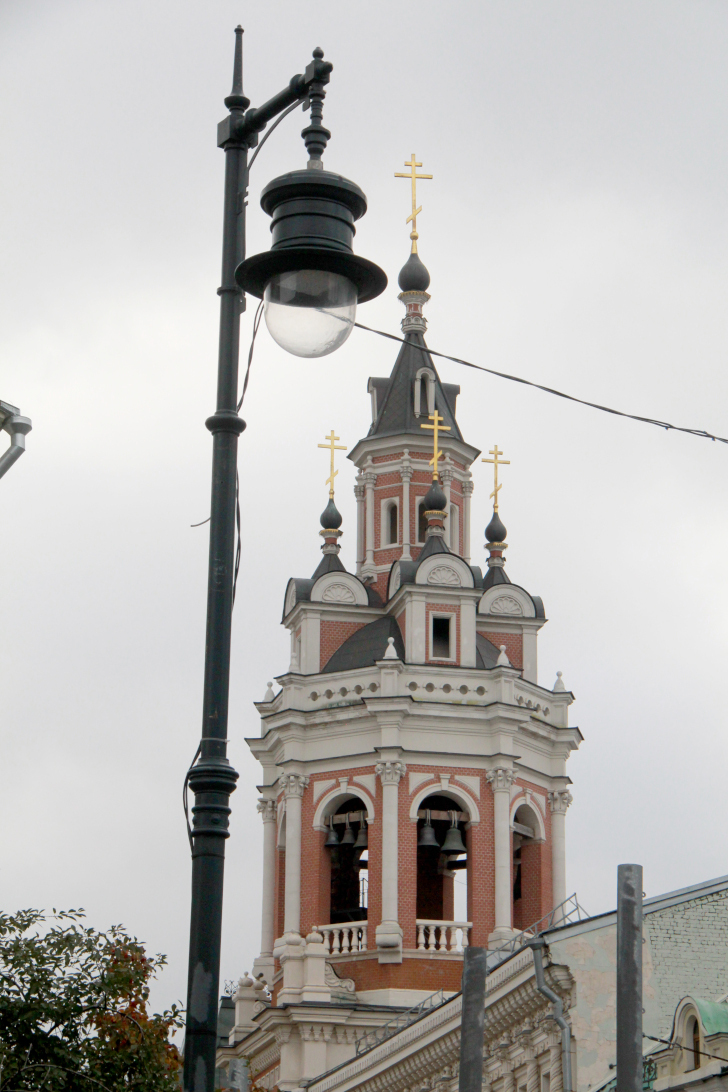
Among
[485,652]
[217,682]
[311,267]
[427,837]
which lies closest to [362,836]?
[427,837]

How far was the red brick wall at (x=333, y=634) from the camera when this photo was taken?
48.6m

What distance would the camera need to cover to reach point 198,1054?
866 cm

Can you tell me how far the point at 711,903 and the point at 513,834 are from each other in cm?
1435

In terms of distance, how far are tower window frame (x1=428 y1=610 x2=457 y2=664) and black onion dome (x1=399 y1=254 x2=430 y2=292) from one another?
33.3ft

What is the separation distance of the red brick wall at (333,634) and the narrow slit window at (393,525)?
285cm

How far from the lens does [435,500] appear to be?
160 feet

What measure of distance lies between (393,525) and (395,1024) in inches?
558

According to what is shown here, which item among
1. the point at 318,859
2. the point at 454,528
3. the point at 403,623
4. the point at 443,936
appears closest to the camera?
the point at 443,936

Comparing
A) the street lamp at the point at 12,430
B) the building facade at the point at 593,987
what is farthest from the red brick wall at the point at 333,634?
the street lamp at the point at 12,430

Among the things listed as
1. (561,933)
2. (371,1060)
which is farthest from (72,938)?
(371,1060)

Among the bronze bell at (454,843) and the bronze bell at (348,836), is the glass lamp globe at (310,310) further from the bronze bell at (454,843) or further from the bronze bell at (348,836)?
the bronze bell at (348,836)

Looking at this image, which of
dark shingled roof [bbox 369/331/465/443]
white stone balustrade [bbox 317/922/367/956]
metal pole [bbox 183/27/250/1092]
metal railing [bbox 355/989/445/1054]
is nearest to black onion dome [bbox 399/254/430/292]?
dark shingled roof [bbox 369/331/465/443]

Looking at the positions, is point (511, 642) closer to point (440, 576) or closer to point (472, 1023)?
point (440, 576)

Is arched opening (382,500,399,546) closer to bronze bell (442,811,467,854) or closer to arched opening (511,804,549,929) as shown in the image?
arched opening (511,804,549,929)
